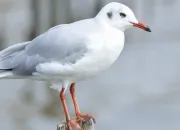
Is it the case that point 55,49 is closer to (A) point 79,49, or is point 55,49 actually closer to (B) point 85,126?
(A) point 79,49

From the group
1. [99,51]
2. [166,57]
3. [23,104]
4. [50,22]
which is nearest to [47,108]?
[23,104]

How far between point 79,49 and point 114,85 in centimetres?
409

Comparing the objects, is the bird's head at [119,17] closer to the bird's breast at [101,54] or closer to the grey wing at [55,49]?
the bird's breast at [101,54]

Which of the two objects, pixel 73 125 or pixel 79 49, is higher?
pixel 79 49

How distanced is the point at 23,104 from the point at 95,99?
74cm

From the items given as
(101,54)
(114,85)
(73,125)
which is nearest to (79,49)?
(101,54)

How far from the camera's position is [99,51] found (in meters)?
4.11

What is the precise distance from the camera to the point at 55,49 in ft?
13.9

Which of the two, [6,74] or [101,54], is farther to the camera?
[6,74]

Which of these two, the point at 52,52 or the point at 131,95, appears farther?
the point at 131,95

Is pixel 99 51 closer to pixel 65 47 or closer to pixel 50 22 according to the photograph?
pixel 65 47

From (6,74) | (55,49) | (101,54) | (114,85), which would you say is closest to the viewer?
(101,54)

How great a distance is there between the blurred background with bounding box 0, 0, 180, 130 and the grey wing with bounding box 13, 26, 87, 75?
2648 mm

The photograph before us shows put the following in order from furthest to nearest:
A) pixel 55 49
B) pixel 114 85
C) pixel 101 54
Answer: pixel 114 85 < pixel 55 49 < pixel 101 54
